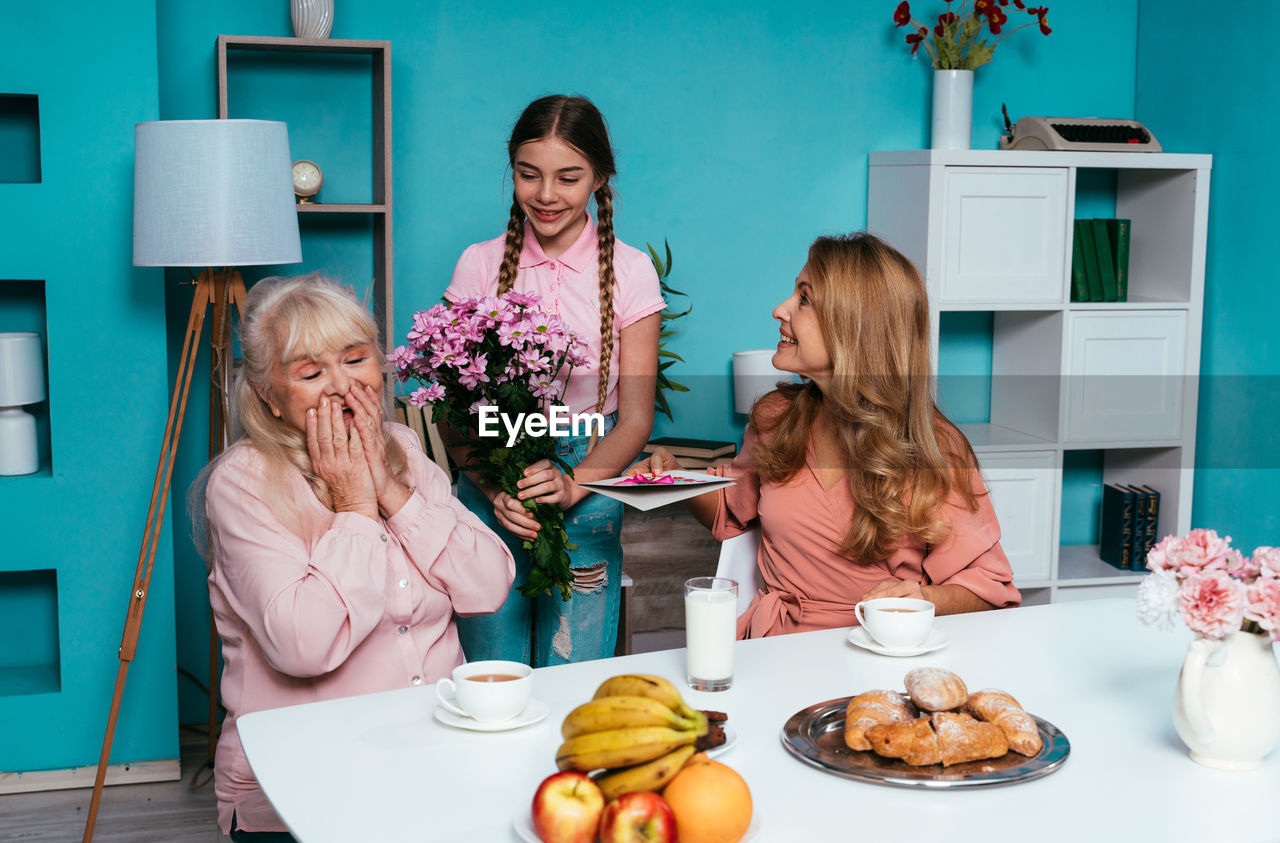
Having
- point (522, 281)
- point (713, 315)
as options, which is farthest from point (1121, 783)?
point (713, 315)

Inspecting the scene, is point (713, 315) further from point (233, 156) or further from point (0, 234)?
point (0, 234)

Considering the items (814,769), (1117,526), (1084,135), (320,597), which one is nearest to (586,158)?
(320,597)

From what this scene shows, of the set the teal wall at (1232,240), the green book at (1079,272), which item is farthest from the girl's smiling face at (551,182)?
the teal wall at (1232,240)

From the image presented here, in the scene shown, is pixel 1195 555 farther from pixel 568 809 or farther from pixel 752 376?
pixel 752 376

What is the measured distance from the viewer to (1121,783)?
4.03 ft

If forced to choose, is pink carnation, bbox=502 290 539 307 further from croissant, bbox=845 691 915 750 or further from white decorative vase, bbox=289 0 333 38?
white decorative vase, bbox=289 0 333 38

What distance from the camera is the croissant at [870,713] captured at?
128 centimetres

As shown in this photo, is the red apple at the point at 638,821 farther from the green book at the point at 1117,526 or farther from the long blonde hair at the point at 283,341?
the green book at the point at 1117,526

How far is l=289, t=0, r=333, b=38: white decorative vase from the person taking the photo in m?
2.98

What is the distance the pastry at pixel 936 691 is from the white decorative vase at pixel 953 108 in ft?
7.95

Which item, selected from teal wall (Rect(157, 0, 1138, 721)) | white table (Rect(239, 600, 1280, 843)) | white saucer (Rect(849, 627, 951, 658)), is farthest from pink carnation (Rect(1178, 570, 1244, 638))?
teal wall (Rect(157, 0, 1138, 721))

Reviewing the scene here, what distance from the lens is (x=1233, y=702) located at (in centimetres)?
125

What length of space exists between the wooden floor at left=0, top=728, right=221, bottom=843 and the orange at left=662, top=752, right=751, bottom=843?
6.48 ft

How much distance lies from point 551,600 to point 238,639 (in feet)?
2.16
